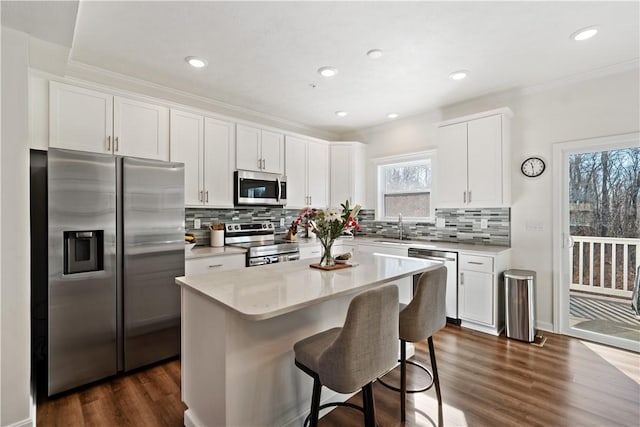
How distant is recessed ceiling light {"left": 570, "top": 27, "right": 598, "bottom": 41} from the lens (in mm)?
2379

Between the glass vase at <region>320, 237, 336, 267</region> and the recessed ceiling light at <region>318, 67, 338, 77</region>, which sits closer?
the glass vase at <region>320, 237, 336, 267</region>

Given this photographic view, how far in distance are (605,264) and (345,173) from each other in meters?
3.32

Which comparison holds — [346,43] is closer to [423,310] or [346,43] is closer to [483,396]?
[423,310]

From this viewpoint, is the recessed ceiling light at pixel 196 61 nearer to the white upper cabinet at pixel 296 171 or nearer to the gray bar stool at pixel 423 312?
the white upper cabinet at pixel 296 171

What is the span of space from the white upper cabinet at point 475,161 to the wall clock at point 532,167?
0.23m

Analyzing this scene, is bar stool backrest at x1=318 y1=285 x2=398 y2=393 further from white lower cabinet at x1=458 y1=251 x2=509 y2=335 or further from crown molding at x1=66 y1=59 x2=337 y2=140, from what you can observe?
crown molding at x1=66 y1=59 x2=337 y2=140

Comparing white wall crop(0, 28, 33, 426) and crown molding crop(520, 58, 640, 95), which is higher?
crown molding crop(520, 58, 640, 95)

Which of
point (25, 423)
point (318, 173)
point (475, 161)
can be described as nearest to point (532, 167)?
point (475, 161)

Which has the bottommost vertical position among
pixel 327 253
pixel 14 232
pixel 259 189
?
pixel 327 253

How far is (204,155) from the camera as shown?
3.51m

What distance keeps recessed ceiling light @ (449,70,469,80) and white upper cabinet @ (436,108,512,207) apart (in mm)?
612

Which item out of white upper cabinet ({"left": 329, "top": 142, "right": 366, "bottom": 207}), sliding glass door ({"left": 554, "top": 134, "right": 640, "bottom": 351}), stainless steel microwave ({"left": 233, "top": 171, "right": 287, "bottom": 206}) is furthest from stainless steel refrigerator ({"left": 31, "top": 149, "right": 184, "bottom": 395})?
sliding glass door ({"left": 554, "top": 134, "right": 640, "bottom": 351})

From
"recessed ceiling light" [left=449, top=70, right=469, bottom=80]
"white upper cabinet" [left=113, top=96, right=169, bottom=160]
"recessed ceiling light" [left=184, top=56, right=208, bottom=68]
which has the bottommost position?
"white upper cabinet" [left=113, top=96, right=169, bottom=160]

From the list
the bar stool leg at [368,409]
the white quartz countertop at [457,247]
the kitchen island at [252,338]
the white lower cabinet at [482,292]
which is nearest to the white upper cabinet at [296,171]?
the white quartz countertop at [457,247]
